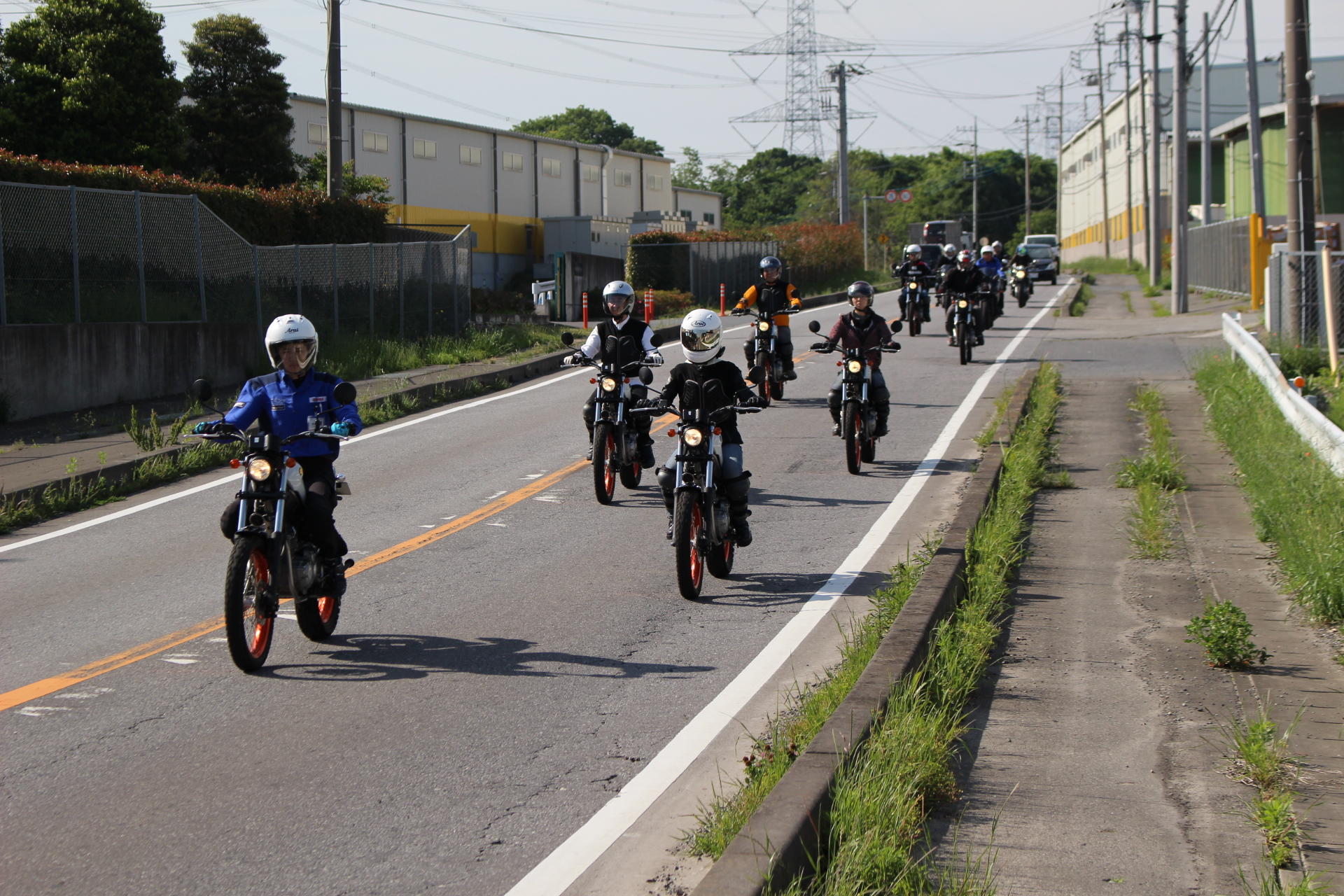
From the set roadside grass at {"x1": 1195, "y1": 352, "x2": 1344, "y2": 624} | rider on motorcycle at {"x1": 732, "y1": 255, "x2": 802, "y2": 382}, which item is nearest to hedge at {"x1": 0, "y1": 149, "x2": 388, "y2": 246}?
rider on motorcycle at {"x1": 732, "y1": 255, "x2": 802, "y2": 382}

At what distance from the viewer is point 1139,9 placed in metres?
47.7

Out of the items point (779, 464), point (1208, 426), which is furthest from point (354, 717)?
point (1208, 426)

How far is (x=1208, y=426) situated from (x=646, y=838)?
1180 cm

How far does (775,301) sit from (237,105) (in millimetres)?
26318

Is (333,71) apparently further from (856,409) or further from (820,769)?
(820,769)

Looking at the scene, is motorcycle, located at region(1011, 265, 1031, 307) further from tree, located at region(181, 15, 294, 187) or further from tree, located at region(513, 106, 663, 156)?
tree, located at region(513, 106, 663, 156)

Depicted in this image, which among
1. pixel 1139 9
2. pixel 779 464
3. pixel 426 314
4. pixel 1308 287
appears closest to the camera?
pixel 779 464

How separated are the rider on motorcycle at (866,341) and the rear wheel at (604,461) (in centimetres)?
256

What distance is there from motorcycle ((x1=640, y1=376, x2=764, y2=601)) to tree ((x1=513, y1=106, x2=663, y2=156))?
103232 millimetres

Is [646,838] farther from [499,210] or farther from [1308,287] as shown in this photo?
[499,210]

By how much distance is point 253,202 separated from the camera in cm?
2500

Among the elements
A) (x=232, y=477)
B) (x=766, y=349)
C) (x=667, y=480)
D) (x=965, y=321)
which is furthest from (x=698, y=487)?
(x=965, y=321)

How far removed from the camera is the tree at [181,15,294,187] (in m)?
38.6

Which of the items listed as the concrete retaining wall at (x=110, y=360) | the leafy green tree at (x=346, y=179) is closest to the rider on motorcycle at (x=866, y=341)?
the concrete retaining wall at (x=110, y=360)
